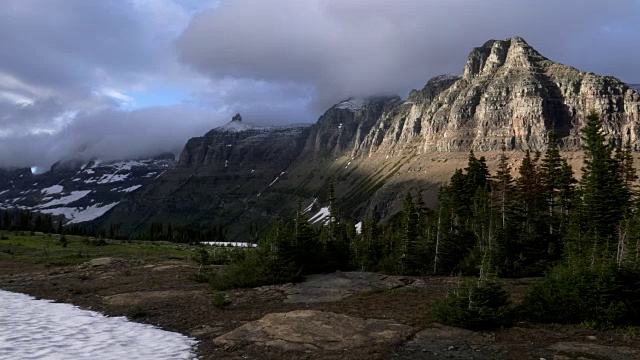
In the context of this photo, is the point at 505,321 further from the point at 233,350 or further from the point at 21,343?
the point at 21,343

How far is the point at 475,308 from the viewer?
17.7 metres

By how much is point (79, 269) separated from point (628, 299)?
4099cm

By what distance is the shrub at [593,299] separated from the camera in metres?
17.9

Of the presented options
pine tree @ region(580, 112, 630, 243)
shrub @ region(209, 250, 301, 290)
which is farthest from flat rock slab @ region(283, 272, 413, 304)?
pine tree @ region(580, 112, 630, 243)

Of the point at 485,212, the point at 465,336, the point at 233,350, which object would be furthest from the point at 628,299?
the point at 485,212

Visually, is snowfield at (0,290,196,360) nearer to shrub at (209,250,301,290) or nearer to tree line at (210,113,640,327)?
shrub at (209,250,301,290)

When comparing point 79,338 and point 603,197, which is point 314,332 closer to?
point 79,338

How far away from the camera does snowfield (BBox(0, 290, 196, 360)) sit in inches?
567

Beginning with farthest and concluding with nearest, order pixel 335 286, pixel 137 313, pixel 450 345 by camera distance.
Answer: pixel 335 286 → pixel 137 313 → pixel 450 345

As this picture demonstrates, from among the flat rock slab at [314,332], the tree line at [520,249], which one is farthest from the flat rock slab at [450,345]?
the tree line at [520,249]

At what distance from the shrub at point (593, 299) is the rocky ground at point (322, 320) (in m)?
0.88

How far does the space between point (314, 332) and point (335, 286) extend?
11508mm

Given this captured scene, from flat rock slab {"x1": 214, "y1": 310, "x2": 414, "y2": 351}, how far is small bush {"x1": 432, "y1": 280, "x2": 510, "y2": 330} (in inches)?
72.0

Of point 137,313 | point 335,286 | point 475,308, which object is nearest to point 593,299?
point 475,308
